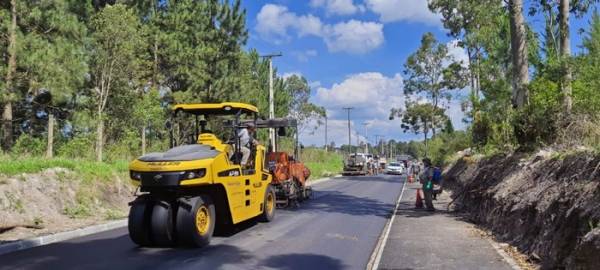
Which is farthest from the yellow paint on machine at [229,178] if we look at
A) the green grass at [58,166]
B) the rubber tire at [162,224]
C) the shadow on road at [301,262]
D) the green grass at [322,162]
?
the green grass at [322,162]

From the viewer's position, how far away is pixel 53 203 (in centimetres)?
1345

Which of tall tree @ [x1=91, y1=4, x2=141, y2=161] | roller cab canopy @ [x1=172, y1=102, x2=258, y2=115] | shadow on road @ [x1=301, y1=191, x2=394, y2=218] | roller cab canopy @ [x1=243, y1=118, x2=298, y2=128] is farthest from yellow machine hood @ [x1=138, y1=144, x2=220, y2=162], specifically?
tall tree @ [x1=91, y1=4, x2=141, y2=161]

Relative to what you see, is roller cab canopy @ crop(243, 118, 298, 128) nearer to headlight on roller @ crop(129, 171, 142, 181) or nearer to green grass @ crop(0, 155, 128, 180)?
green grass @ crop(0, 155, 128, 180)

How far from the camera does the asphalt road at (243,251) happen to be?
8.59 meters

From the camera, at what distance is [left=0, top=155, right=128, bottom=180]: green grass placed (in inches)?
523

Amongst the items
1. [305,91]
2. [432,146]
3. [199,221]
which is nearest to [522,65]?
[199,221]

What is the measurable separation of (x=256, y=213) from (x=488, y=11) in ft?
35.9

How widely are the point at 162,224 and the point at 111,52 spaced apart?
1450 cm

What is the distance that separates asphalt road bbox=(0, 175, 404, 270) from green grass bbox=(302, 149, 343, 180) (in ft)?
106

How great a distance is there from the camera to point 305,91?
66000 mm

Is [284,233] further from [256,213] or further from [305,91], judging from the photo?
[305,91]

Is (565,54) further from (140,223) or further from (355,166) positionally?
(355,166)

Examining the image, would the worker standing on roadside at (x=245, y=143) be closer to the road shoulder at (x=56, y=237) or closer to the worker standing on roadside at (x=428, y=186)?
the road shoulder at (x=56, y=237)

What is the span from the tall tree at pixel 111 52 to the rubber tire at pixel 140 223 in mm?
10921
